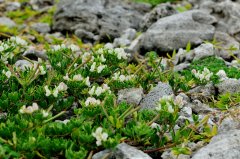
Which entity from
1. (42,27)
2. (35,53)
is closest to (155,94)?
(35,53)

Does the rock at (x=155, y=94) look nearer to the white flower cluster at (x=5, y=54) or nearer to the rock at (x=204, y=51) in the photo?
the white flower cluster at (x=5, y=54)

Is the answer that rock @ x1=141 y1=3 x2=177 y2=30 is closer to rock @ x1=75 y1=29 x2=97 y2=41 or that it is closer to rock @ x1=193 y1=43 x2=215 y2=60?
rock @ x1=75 y1=29 x2=97 y2=41

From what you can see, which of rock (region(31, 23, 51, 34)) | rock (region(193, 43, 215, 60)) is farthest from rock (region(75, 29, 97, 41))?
rock (region(193, 43, 215, 60))

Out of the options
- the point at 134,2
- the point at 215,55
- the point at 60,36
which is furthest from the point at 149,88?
the point at 134,2

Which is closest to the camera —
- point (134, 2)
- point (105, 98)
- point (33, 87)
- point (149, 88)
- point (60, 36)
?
point (105, 98)

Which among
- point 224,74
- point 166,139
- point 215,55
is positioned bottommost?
point 215,55

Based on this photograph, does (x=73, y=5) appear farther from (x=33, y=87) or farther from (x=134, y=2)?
(x=33, y=87)
